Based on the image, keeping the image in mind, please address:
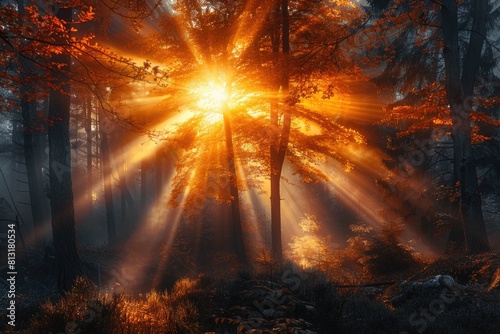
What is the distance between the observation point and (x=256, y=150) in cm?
1450

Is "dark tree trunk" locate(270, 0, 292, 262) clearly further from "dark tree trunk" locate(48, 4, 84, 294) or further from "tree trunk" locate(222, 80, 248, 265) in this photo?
"dark tree trunk" locate(48, 4, 84, 294)

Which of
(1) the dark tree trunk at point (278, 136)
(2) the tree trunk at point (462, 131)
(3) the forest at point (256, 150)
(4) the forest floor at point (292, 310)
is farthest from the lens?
(1) the dark tree trunk at point (278, 136)

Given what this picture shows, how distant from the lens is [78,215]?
28656 millimetres

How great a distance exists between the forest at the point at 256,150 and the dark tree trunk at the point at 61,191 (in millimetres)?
41

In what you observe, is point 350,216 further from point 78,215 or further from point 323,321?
point 323,321

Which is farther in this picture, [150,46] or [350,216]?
[350,216]

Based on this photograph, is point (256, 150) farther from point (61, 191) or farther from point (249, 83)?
point (61, 191)

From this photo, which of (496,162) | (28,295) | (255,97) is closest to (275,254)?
(255,97)

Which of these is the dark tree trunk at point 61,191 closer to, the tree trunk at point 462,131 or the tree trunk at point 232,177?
the tree trunk at point 232,177

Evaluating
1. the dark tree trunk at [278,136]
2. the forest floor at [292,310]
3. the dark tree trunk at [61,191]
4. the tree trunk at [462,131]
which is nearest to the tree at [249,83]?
the dark tree trunk at [278,136]

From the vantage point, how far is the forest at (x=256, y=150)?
18.7 feet

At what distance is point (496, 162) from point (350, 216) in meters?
15.6

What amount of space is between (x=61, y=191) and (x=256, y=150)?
23.9 ft

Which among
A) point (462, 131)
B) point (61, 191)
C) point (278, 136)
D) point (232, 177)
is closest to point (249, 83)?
point (278, 136)
